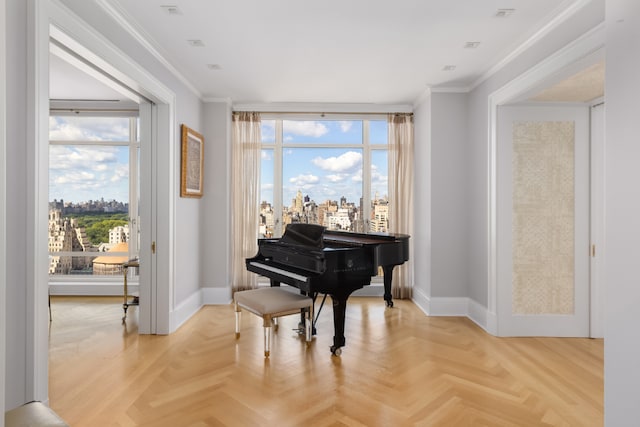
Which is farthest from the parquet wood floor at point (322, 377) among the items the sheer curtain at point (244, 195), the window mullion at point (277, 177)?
the window mullion at point (277, 177)

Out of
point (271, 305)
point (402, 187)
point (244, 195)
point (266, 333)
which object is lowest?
point (266, 333)

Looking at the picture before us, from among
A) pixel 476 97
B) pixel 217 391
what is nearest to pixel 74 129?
pixel 217 391

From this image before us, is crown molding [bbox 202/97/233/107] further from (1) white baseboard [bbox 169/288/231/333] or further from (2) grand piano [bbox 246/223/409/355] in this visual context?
(1) white baseboard [bbox 169/288/231/333]

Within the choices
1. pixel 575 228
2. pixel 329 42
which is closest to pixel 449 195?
pixel 575 228

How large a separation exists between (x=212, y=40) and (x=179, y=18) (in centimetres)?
43

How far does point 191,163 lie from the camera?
15.1 feet

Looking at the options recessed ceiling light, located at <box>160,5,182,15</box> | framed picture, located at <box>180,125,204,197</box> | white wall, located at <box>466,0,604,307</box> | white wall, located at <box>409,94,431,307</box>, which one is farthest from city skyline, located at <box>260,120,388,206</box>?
recessed ceiling light, located at <box>160,5,182,15</box>

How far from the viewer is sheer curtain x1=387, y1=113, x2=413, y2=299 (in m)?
5.48

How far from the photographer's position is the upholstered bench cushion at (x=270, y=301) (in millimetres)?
3395

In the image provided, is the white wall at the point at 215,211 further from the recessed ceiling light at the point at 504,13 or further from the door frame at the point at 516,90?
the recessed ceiling light at the point at 504,13

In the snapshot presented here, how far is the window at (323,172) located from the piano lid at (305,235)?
1.78 m

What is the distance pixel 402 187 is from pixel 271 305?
2982 mm

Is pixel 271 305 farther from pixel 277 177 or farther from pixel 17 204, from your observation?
pixel 277 177

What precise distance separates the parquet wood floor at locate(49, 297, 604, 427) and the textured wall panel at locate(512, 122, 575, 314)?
0.55 m
